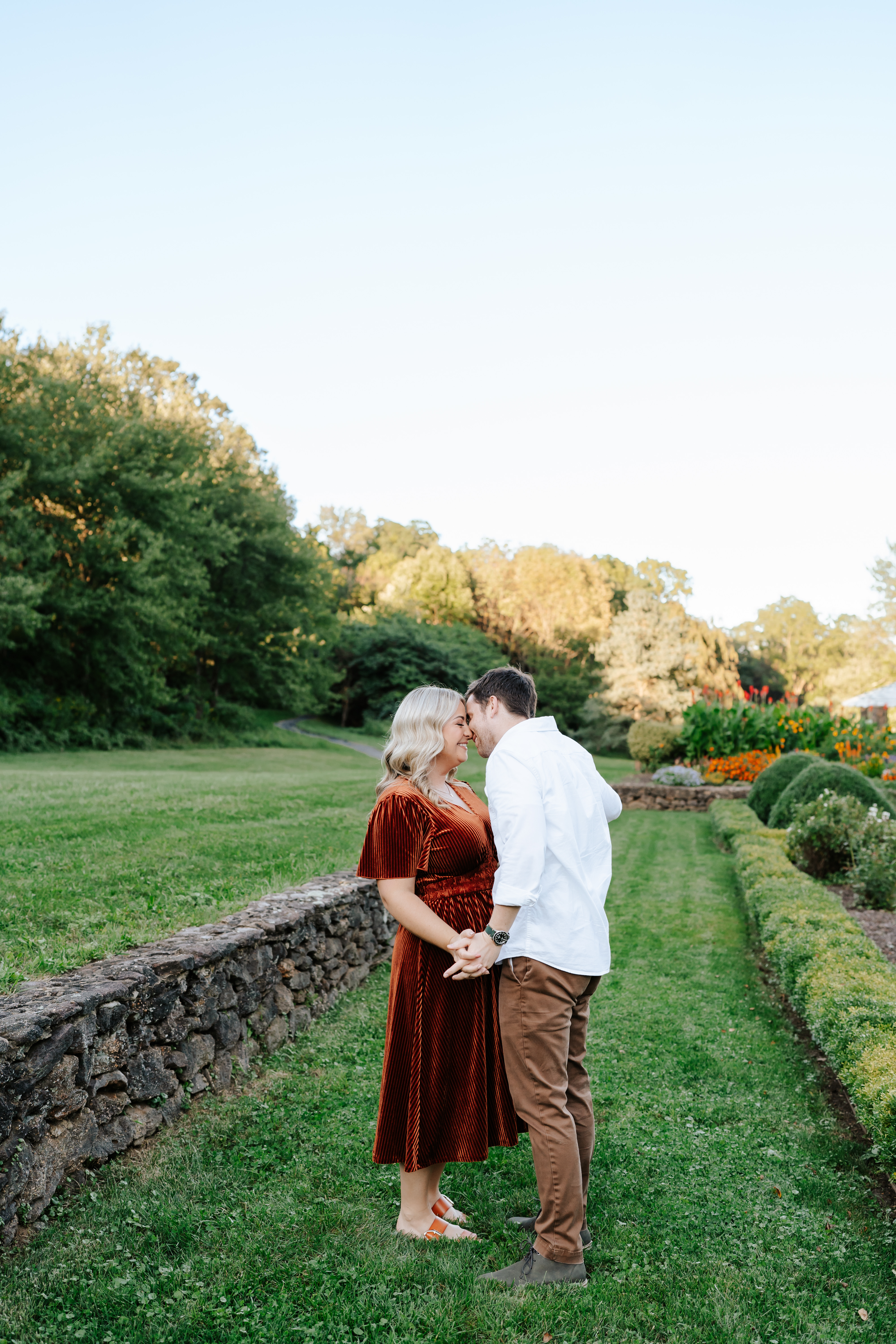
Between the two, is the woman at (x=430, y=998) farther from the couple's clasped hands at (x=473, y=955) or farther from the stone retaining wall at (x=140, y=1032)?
the stone retaining wall at (x=140, y=1032)

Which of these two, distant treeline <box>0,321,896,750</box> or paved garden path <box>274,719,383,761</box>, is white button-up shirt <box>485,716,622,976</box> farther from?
paved garden path <box>274,719,383,761</box>

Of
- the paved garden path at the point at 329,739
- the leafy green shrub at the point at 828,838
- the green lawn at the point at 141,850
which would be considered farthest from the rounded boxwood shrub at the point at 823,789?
the paved garden path at the point at 329,739

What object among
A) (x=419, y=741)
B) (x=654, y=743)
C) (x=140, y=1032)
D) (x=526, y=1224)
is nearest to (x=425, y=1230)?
(x=526, y=1224)

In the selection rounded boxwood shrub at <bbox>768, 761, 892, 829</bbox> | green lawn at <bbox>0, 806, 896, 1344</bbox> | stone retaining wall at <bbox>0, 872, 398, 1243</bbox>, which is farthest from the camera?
rounded boxwood shrub at <bbox>768, 761, 892, 829</bbox>

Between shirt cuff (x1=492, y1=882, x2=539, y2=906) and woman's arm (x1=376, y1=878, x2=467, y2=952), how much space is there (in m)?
0.26

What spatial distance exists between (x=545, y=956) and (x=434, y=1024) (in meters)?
0.49

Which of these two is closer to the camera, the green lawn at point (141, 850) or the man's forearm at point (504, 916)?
the man's forearm at point (504, 916)

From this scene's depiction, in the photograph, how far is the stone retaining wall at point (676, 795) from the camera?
17.1 metres

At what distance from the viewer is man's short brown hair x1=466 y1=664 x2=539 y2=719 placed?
2.90 m

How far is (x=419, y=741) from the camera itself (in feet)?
9.77

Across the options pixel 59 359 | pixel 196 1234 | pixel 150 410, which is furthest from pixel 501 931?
pixel 150 410

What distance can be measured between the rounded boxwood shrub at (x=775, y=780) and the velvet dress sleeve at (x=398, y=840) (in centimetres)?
1132

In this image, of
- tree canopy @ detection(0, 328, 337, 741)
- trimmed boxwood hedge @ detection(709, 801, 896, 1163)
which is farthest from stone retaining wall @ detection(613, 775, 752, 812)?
tree canopy @ detection(0, 328, 337, 741)

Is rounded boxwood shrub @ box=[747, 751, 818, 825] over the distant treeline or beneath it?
beneath
